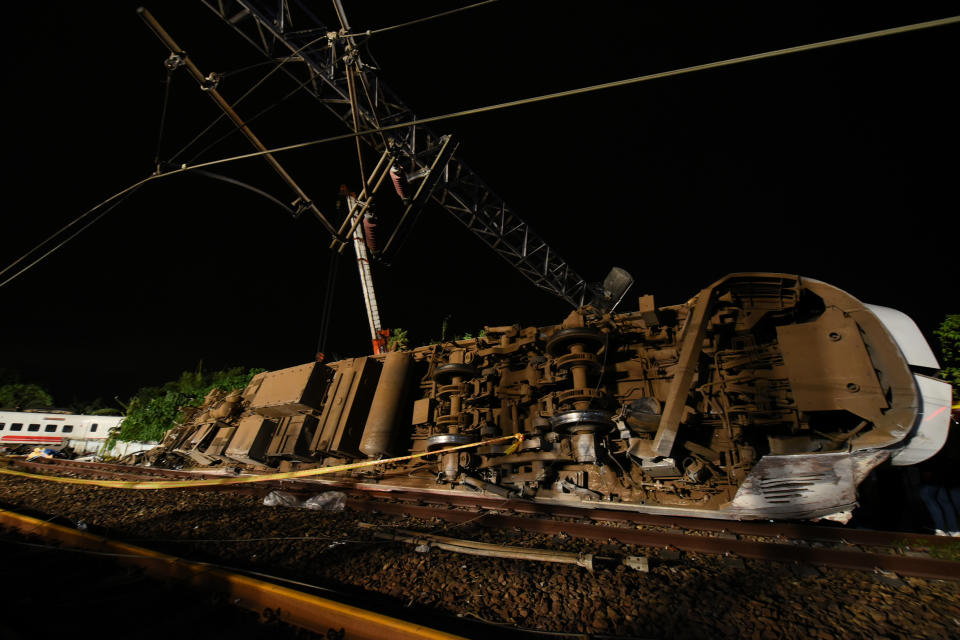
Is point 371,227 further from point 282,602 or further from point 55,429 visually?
point 55,429

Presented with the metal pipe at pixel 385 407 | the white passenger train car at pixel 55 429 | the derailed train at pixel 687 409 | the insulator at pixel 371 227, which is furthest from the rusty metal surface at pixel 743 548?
the white passenger train car at pixel 55 429

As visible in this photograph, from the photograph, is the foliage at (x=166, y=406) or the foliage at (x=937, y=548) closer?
the foliage at (x=937, y=548)

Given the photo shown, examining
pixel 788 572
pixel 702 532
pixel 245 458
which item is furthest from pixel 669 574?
pixel 245 458

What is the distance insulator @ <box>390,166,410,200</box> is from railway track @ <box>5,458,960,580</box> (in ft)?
26.3

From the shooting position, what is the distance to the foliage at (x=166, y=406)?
852 inches

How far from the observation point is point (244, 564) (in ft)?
10.1

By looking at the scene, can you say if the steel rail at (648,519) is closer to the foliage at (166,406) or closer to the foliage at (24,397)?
the foliage at (166,406)

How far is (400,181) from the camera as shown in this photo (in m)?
11.1

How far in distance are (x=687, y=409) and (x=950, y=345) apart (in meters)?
16.1

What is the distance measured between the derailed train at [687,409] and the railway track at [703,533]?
223 mm

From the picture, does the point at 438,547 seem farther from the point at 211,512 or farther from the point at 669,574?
the point at 211,512

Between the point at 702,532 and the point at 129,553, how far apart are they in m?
5.40

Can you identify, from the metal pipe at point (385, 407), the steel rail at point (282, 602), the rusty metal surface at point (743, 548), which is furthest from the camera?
the metal pipe at point (385, 407)

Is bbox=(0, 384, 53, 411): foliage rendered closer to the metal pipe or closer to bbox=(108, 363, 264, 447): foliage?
bbox=(108, 363, 264, 447): foliage
